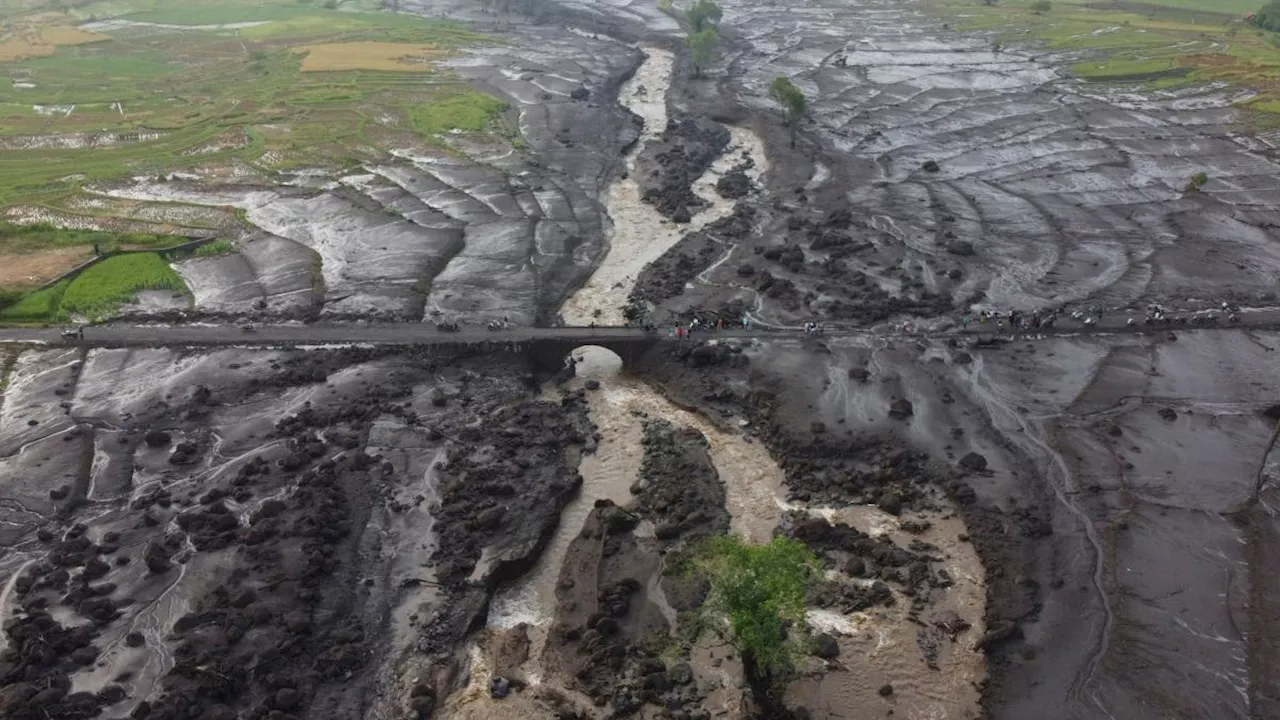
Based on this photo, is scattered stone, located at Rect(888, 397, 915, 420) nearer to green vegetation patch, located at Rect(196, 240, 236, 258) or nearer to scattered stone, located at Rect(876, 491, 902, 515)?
scattered stone, located at Rect(876, 491, 902, 515)

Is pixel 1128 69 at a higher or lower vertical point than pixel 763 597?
higher

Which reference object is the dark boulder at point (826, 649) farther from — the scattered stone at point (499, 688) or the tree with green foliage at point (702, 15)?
the tree with green foliage at point (702, 15)

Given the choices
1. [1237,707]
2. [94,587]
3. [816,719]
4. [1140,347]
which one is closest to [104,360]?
[94,587]

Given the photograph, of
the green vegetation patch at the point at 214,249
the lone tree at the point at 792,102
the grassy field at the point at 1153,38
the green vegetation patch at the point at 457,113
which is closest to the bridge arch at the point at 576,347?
the green vegetation patch at the point at 214,249

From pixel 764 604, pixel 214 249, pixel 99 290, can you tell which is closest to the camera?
pixel 764 604

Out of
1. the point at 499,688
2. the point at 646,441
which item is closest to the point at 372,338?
the point at 646,441

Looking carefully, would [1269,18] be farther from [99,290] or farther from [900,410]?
[99,290]
